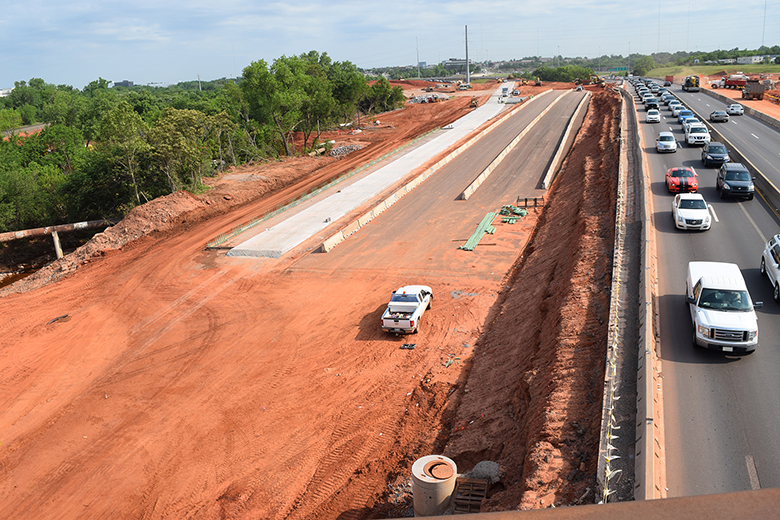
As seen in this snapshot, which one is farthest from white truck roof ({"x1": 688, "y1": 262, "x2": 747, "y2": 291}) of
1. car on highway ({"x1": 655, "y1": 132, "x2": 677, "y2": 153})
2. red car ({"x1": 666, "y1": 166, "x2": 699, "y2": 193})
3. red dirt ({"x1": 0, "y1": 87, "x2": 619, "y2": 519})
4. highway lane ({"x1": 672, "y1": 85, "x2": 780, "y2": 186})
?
car on highway ({"x1": 655, "y1": 132, "x2": 677, "y2": 153})

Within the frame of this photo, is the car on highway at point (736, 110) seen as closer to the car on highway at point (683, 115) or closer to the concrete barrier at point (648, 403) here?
the car on highway at point (683, 115)

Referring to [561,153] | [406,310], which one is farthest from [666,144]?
[406,310]

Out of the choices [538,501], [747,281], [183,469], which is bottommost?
[183,469]

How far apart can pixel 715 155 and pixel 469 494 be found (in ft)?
104

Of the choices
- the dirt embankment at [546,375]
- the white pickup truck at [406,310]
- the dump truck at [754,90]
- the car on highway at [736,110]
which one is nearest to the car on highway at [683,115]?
the car on highway at [736,110]

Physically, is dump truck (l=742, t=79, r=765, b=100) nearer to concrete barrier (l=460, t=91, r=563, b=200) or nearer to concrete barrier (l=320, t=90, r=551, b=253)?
concrete barrier (l=460, t=91, r=563, b=200)

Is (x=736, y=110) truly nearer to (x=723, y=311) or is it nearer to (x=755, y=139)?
(x=755, y=139)

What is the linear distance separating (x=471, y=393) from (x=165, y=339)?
13.8 meters

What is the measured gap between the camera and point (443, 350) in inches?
798

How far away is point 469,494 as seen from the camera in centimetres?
1186

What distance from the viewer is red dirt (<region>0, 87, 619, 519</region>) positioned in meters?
13.7

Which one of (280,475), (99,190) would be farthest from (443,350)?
(99,190)

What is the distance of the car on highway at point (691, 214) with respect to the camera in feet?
75.1

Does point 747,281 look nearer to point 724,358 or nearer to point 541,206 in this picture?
point 724,358
